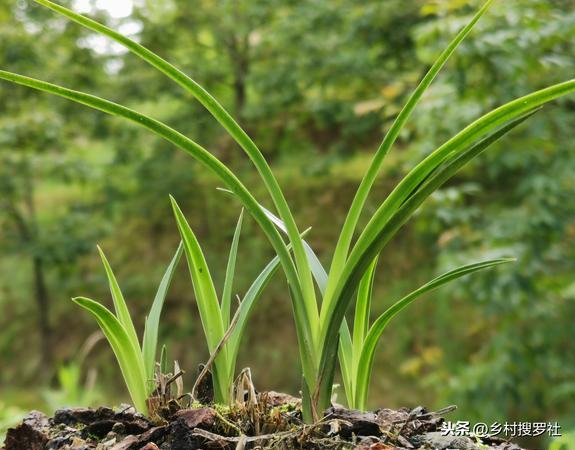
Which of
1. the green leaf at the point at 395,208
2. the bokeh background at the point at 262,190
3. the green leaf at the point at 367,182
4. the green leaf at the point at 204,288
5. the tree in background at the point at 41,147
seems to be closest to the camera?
the green leaf at the point at 395,208

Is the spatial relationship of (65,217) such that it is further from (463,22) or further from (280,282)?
(463,22)

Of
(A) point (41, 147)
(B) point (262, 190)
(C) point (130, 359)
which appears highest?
(B) point (262, 190)

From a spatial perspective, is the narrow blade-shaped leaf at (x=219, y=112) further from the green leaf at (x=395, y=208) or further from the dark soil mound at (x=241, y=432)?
the dark soil mound at (x=241, y=432)

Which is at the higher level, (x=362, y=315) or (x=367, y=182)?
(x=367, y=182)

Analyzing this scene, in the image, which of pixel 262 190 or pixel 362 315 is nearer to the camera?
pixel 362 315

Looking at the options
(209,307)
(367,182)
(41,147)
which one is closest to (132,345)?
Result: (209,307)

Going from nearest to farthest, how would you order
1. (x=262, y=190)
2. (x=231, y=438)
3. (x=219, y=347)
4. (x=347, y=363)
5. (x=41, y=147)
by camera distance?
(x=231, y=438)
(x=219, y=347)
(x=347, y=363)
(x=41, y=147)
(x=262, y=190)

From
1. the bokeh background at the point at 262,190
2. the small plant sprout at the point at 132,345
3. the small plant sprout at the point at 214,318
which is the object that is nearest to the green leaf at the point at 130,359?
the small plant sprout at the point at 132,345

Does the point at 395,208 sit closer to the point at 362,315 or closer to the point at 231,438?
Result: the point at 362,315
